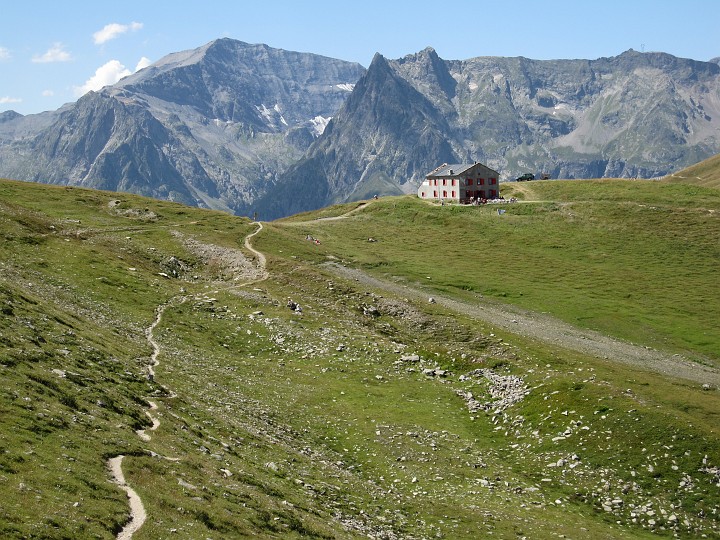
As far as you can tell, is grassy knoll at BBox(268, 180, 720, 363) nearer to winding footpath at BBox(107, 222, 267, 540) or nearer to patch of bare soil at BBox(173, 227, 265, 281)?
patch of bare soil at BBox(173, 227, 265, 281)

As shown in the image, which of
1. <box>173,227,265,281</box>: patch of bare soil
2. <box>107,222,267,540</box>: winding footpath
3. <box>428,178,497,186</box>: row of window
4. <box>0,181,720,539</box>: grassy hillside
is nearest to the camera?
<box>107,222,267,540</box>: winding footpath

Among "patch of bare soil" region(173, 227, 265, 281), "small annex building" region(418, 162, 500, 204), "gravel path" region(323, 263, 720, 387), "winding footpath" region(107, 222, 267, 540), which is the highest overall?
"small annex building" region(418, 162, 500, 204)

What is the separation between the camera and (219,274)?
92.1 metres

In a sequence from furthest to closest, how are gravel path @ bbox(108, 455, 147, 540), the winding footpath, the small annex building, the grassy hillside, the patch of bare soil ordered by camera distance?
the small annex building < the patch of bare soil < the grassy hillside < the winding footpath < gravel path @ bbox(108, 455, 147, 540)

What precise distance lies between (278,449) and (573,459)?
18990mm

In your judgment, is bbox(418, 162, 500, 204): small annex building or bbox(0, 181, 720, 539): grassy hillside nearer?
bbox(0, 181, 720, 539): grassy hillside

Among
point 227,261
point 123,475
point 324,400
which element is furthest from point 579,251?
point 123,475

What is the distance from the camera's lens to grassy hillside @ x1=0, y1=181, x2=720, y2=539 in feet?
98.2

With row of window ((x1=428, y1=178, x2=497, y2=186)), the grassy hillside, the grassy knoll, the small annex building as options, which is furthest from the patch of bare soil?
row of window ((x1=428, y1=178, x2=497, y2=186))

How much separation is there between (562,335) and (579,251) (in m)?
47.1

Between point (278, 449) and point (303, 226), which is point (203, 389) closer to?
point (278, 449)

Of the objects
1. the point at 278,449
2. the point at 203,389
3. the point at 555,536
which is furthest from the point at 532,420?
the point at 203,389

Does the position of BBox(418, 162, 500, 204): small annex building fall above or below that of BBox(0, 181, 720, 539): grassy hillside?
above

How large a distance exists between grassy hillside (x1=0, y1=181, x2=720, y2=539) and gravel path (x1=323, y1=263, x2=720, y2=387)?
2.97 metres
